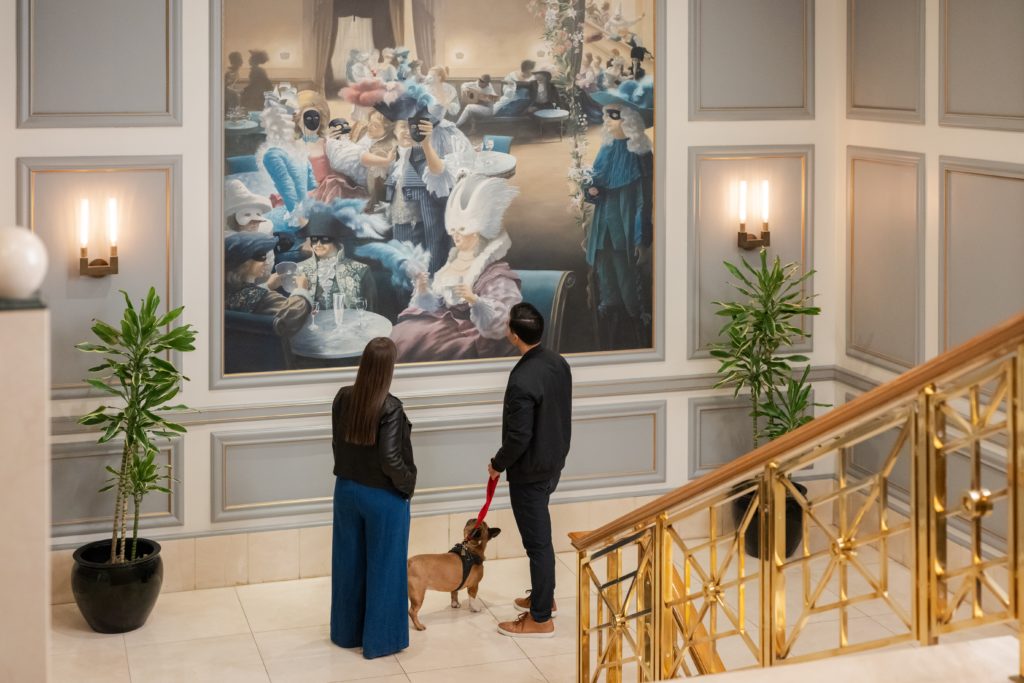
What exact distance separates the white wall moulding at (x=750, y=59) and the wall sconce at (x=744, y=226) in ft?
1.33

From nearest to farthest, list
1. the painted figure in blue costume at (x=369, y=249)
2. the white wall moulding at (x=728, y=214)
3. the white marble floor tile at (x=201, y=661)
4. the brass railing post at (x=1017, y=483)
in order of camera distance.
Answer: the brass railing post at (x=1017, y=483), the white marble floor tile at (x=201, y=661), the painted figure in blue costume at (x=369, y=249), the white wall moulding at (x=728, y=214)

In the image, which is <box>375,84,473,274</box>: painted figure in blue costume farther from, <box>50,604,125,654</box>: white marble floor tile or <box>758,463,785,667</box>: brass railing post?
<box>758,463,785,667</box>: brass railing post

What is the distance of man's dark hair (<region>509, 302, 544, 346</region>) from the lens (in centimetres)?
613

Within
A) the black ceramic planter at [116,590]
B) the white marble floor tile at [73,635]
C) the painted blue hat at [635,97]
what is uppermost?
the painted blue hat at [635,97]

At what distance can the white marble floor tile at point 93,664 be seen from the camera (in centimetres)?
586

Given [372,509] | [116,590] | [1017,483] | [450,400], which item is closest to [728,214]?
[450,400]

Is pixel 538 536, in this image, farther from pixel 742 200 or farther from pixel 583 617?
pixel 742 200

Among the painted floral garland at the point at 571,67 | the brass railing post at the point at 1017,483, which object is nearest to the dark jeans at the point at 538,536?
the painted floral garland at the point at 571,67

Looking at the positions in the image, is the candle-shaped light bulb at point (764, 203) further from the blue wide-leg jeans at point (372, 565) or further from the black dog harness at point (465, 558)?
the blue wide-leg jeans at point (372, 565)

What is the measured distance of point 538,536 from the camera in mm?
6348

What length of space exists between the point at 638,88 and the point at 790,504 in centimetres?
246

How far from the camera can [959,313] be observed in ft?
22.1

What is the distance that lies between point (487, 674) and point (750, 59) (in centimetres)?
375

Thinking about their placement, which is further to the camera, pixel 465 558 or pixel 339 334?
pixel 339 334
